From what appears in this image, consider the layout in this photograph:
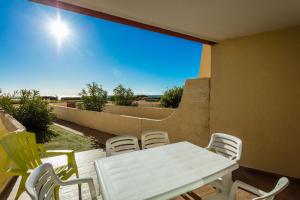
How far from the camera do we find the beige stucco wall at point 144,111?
8.74m

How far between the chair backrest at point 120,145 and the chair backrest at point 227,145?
Answer: 1.24 m

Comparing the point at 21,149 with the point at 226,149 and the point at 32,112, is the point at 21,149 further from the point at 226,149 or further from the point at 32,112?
the point at 32,112

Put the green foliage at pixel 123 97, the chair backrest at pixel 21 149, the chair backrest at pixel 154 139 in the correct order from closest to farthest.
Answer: the chair backrest at pixel 21 149 → the chair backrest at pixel 154 139 → the green foliage at pixel 123 97

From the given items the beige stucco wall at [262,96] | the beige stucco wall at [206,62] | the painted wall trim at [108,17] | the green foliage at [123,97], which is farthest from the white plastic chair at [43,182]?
the green foliage at [123,97]

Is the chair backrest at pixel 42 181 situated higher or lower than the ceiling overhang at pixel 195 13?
lower

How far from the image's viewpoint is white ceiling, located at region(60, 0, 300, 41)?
7.94ft

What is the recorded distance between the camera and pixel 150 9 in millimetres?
2643

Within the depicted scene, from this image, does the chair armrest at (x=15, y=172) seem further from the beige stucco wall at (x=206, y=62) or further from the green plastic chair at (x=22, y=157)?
the beige stucco wall at (x=206, y=62)

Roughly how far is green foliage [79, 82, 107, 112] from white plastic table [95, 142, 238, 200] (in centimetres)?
770

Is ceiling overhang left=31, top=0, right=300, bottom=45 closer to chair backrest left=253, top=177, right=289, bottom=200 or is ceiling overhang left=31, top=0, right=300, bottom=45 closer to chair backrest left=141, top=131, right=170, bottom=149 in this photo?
Answer: chair backrest left=141, top=131, right=170, bottom=149

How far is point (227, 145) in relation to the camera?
269 cm

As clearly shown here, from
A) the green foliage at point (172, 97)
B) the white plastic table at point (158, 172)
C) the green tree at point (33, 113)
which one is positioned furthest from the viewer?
the green foliage at point (172, 97)

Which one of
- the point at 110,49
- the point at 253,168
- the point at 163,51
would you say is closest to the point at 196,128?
the point at 253,168

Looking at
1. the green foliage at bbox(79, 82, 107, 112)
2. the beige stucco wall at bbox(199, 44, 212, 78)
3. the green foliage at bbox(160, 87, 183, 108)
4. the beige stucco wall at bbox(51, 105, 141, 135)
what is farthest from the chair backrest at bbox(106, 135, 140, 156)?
the green foliage at bbox(79, 82, 107, 112)
